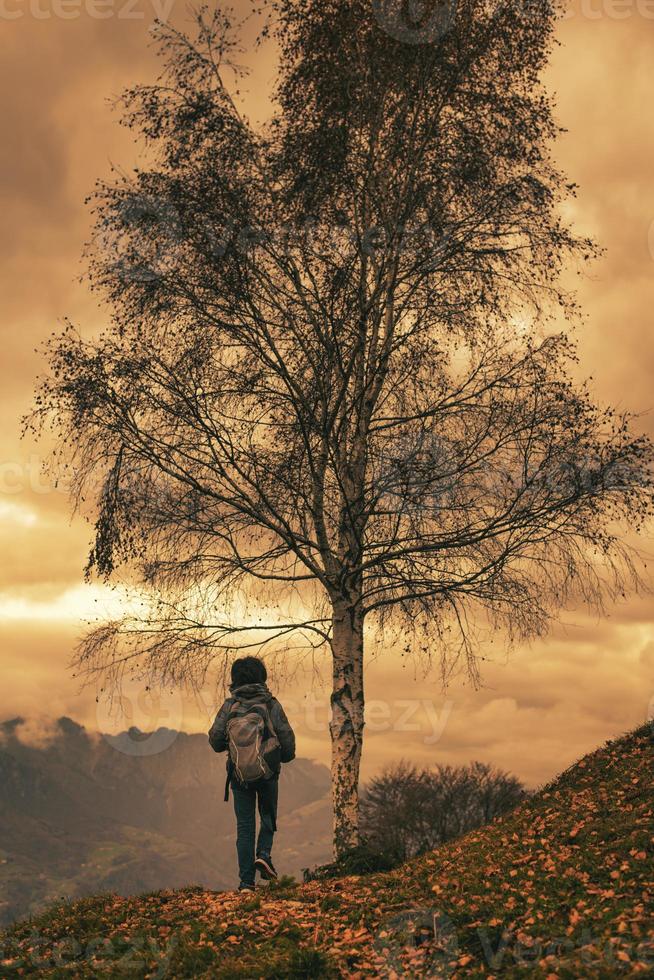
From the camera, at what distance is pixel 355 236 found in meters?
14.1

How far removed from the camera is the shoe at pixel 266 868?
11.0 meters

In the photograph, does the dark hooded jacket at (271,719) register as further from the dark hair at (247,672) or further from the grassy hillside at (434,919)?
the grassy hillside at (434,919)

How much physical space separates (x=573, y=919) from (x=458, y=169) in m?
10.8

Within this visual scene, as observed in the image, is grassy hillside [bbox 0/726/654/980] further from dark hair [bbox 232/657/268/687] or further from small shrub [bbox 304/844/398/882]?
dark hair [bbox 232/657/268/687]

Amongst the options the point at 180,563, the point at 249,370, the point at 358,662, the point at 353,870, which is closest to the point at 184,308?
the point at 249,370

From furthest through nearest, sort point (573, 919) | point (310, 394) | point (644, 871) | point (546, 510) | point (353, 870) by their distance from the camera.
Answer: point (310, 394) → point (546, 510) → point (353, 870) → point (644, 871) → point (573, 919)

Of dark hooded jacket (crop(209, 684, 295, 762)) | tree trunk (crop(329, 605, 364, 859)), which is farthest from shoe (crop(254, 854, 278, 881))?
tree trunk (crop(329, 605, 364, 859))

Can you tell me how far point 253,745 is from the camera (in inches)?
423

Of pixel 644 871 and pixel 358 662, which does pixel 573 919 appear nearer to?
pixel 644 871

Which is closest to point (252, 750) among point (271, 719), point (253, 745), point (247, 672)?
point (253, 745)

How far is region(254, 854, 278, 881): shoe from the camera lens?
11.0 m

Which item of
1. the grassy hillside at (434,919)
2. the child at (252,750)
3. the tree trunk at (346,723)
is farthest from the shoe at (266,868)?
the tree trunk at (346,723)

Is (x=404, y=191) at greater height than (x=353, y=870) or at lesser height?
greater

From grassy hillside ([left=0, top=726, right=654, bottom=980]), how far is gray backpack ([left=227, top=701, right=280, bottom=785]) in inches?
53.2
